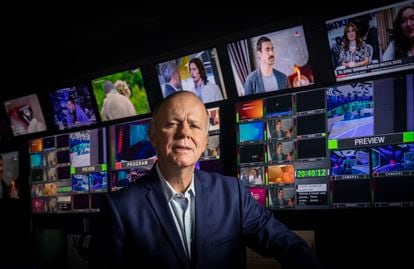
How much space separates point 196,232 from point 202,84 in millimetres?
1711

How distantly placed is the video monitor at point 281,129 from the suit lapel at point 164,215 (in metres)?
1.28

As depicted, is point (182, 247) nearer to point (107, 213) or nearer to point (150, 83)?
point (107, 213)

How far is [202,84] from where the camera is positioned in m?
3.13

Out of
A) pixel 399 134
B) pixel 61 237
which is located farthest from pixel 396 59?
pixel 61 237

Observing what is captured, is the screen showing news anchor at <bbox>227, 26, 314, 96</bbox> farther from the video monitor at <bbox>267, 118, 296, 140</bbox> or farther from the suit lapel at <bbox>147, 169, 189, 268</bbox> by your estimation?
the suit lapel at <bbox>147, 169, 189, 268</bbox>

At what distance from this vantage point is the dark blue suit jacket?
153 cm

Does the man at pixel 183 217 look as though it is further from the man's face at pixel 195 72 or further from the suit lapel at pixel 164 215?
the man's face at pixel 195 72

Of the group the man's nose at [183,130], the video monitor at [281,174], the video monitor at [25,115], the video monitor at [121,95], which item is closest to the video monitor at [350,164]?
the video monitor at [281,174]

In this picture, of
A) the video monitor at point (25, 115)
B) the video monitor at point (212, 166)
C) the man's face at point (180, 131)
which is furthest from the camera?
the video monitor at point (25, 115)

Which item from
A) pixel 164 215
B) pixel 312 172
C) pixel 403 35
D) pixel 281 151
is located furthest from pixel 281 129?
pixel 164 215

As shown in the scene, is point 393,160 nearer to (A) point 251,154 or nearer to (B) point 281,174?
(B) point 281,174

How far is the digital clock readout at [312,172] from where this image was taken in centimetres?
260

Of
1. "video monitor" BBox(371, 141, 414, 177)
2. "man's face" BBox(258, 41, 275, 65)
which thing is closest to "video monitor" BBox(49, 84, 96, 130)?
"man's face" BBox(258, 41, 275, 65)

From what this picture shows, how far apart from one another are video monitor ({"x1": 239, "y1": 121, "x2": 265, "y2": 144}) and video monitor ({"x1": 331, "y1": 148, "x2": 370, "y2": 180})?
54cm
